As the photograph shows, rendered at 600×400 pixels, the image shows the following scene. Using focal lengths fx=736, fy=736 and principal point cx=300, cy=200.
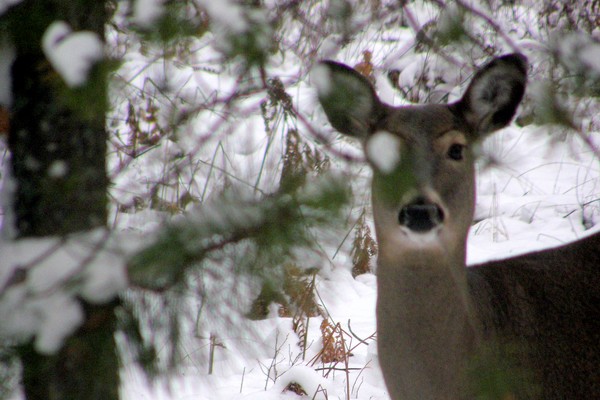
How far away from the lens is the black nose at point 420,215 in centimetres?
248

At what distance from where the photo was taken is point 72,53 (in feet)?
4.63

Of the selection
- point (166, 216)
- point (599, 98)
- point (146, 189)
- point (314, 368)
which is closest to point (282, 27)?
point (146, 189)

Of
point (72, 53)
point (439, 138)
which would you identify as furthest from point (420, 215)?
point (72, 53)

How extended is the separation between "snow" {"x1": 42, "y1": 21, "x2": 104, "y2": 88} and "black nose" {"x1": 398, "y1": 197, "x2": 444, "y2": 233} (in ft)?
4.25

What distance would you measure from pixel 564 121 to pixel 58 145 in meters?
1.46

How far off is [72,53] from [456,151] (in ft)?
6.36

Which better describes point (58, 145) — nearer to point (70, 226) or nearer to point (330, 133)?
point (70, 226)

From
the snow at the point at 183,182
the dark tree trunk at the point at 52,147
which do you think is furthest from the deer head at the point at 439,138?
the dark tree trunk at the point at 52,147

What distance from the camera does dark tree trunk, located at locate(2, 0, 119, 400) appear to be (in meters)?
1.63

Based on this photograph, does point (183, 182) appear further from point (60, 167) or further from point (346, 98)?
point (346, 98)

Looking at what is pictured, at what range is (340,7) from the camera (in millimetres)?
2242

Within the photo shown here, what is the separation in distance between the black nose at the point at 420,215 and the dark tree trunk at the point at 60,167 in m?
1.01

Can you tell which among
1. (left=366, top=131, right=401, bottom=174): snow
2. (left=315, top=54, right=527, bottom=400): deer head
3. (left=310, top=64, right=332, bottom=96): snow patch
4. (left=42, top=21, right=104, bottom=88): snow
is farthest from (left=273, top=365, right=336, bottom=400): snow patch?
(left=42, top=21, right=104, bottom=88): snow

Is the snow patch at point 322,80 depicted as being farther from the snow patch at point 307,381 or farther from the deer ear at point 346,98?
the snow patch at point 307,381
